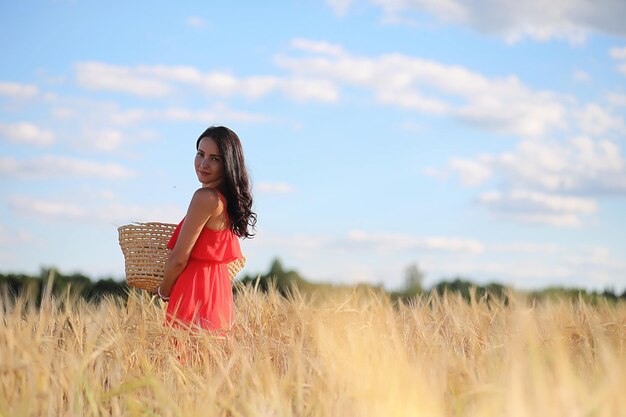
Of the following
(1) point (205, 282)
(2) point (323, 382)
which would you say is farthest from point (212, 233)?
(2) point (323, 382)

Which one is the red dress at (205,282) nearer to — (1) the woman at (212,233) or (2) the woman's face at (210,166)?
(1) the woman at (212,233)

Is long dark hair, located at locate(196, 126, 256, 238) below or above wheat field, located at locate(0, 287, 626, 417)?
above

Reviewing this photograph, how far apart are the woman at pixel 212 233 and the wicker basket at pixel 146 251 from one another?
8cm

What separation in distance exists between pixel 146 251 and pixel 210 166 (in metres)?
0.60

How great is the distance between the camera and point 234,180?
13.7 ft

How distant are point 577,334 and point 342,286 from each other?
1891 millimetres

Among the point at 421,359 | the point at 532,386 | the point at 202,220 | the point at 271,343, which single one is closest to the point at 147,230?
the point at 202,220

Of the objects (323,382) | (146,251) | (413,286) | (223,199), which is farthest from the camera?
(413,286)

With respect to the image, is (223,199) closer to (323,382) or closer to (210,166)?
(210,166)

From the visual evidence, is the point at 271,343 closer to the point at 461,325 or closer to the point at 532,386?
the point at 461,325

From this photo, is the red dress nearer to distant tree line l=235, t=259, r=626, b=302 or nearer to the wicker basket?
the wicker basket

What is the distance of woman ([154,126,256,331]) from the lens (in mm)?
4137

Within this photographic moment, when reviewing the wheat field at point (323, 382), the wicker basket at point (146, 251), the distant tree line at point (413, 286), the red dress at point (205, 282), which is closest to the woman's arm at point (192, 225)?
the red dress at point (205, 282)

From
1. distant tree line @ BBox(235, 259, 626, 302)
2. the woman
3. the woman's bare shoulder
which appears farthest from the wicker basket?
distant tree line @ BBox(235, 259, 626, 302)
